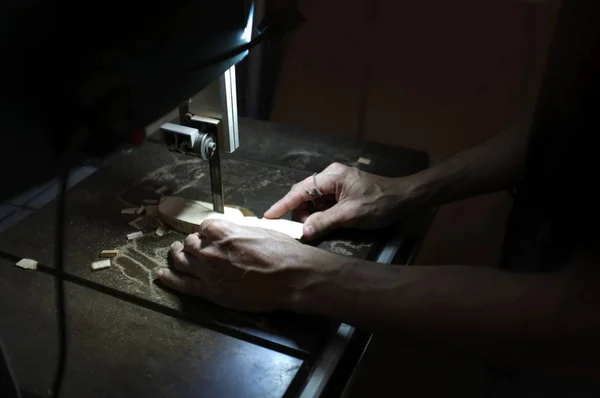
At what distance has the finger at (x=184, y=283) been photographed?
36.9 inches

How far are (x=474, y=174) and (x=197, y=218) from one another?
0.58 meters

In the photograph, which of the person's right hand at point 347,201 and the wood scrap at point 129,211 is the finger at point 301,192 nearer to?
the person's right hand at point 347,201

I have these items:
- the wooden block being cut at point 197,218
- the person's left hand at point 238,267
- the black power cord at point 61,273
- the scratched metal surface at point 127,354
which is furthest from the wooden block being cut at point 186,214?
the black power cord at point 61,273

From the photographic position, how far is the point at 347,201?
114 centimetres

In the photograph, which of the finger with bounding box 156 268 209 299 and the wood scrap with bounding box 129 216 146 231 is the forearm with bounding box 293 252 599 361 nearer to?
the finger with bounding box 156 268 209 299

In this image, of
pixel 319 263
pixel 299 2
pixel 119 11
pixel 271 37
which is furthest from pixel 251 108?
pixel 119 11

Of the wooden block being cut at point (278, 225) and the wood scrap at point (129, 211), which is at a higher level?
the wooden block being cut at point (278, 225)

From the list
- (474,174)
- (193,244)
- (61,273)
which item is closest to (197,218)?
(193,244)

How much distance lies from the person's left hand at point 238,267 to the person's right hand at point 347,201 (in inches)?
5.8

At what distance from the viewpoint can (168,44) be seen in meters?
0.76

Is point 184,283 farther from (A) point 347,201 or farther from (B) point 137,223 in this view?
(A) point 347,201

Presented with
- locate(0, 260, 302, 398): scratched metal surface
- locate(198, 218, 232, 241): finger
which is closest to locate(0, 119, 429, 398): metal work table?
locate(0, 260, 302, 398): scratched metal surface

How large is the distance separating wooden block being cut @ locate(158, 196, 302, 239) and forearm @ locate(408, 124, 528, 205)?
0.29 meters

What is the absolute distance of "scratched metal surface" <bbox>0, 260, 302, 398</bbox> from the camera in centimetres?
78
